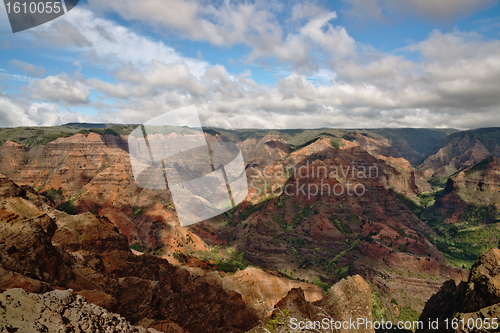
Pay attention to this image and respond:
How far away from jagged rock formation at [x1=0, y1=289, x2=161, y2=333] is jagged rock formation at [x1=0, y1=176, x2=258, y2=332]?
1.81 meters

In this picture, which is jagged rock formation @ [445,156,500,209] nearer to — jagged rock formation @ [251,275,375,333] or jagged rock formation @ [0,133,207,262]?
jagged rock formation @ [251,275,375,333]

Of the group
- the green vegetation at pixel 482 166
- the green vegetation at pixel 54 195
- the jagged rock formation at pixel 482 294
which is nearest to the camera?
the jagged rock formation at pixel 482 294

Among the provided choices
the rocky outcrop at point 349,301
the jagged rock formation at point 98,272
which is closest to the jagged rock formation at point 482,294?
the rocky outcrop at point 349,301

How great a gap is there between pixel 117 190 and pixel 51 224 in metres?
69.4

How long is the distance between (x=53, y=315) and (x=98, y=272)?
1294cm

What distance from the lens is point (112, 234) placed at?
3111 centimetres

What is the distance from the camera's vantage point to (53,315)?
9797 millimetres

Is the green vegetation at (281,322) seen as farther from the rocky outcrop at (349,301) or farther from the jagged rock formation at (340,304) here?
the rocky outcrop at (349,301)

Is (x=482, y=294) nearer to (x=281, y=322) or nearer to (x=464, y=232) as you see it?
(x=281, y=322)

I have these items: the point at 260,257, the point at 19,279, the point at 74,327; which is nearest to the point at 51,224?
the point at 19,279

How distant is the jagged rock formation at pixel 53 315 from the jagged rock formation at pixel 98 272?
181 centimetres

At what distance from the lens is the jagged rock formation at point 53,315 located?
8292 millimetres

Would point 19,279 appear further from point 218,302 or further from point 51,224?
point 218,302

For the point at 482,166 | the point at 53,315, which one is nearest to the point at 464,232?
the point at 482,166
